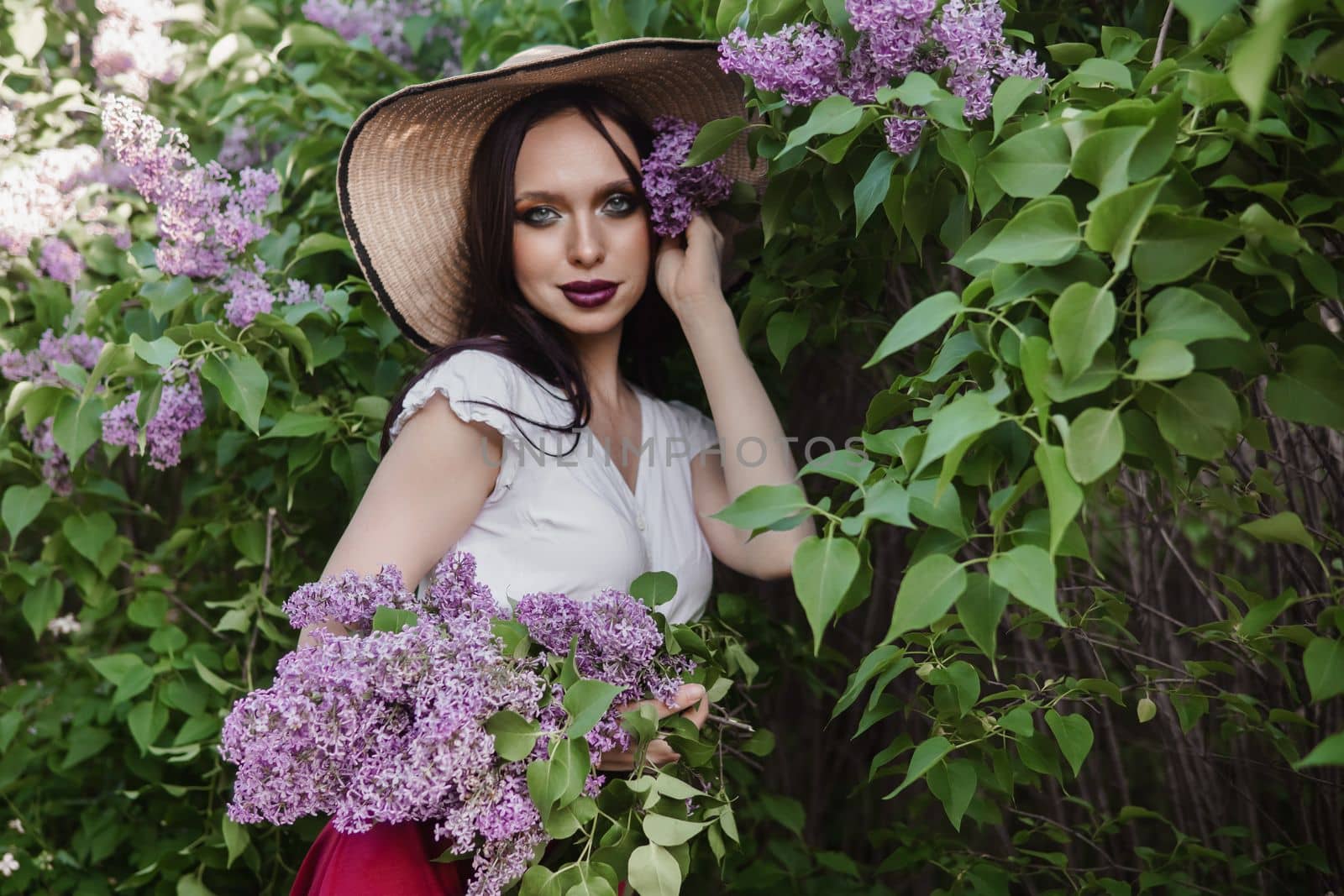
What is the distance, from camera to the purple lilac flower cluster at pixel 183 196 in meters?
1.64

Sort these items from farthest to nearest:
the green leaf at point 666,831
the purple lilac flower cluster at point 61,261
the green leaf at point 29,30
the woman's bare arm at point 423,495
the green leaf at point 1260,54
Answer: the green leaf at point 29,30 → the purple lilac flower cluster at point 61,261 → the woman's bare arm at point 423,495 → the green leaf at point 666,831 → the green leaf at point 1260,54

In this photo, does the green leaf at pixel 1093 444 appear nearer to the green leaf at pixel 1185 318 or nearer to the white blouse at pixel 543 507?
the green leaf at pixel 1185 318

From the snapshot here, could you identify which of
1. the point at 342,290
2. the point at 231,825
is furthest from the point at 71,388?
the point at 231,825

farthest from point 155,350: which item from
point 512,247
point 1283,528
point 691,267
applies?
point 1283,528

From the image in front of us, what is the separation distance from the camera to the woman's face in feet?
5.16

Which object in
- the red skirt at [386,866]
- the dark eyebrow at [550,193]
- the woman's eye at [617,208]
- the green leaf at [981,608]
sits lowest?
the red skirt at [386,866]

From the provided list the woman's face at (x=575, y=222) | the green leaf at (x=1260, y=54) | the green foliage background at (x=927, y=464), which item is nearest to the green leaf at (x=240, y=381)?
the green foliage background at (x=927, y=464)

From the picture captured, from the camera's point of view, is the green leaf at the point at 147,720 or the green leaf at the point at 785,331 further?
the green leaf at the point at 147,720

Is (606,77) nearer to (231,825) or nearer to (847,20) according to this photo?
(847,20)

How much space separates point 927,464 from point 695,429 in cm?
91

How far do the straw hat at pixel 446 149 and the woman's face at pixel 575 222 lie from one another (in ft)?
0.26

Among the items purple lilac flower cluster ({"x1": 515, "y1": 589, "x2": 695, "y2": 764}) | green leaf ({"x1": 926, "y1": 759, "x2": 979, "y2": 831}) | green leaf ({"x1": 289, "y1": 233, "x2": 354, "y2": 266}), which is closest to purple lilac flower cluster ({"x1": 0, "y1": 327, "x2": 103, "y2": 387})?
green leaf ({"x1": 289, "y1": 233, "x2": 354, "y2": 266})

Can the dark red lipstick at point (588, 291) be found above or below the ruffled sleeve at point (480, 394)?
above

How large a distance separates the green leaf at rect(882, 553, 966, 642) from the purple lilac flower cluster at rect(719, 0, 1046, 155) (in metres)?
0.49
